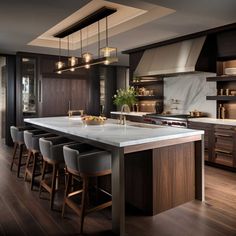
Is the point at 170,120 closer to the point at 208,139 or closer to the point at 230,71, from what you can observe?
the point at 208,139

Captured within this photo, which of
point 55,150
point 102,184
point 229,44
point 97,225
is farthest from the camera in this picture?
point 229,44

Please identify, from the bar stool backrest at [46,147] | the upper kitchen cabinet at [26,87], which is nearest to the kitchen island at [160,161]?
the bar stool backrest at [46,147]

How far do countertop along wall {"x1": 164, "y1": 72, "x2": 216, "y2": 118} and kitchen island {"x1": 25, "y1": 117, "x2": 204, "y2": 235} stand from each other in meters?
2.51

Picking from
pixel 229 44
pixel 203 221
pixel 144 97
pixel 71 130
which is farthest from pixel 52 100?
pixel 203 221

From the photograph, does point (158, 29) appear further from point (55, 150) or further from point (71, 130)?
point (55, 150)

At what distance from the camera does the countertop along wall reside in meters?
5.53

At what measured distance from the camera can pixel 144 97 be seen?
7.13 metres

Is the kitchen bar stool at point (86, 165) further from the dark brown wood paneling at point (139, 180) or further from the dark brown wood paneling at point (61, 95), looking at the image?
the dark brown wood paneling at point (61, 95)

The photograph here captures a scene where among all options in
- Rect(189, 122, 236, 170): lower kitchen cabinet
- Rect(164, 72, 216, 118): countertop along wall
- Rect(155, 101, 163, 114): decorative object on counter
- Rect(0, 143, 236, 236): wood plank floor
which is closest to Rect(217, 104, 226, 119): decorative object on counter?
Rect(164, 72, 216, 118): countertop along wall

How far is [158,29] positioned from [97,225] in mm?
3540

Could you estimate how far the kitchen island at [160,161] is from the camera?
8.27 ft

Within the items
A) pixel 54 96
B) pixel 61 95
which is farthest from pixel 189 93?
pixel 54 96

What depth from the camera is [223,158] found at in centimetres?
465

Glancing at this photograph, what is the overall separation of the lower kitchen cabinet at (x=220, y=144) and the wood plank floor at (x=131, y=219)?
3.49 ft
